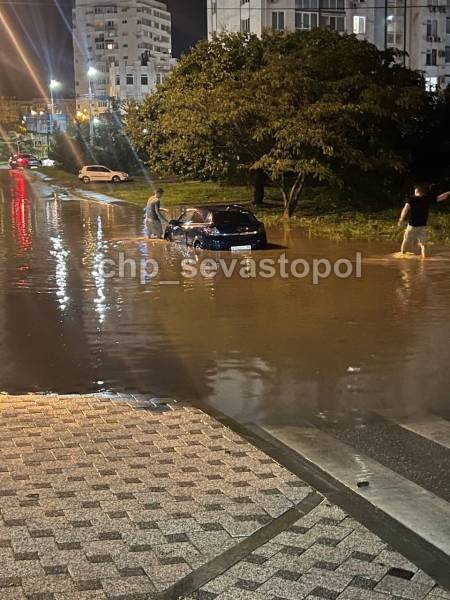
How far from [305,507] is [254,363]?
167 inches

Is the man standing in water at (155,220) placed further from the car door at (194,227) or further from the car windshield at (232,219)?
the car windshield at (232,219)

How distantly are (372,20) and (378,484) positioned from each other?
7541 centimetres

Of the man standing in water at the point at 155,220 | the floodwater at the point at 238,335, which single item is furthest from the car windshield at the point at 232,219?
the man standing in water at the point at 155,220

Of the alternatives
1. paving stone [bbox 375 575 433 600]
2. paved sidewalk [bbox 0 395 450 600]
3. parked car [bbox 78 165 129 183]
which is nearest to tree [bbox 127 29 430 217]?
paved sidewalk [bbox 0 395 450 600]

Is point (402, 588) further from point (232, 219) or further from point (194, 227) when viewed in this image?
point (194, 227)

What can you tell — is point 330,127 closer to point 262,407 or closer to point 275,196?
point 275,196

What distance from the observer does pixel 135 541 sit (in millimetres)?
4141

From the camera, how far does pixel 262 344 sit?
9.65 metres

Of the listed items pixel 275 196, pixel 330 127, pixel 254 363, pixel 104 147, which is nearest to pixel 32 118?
pixel 104 147

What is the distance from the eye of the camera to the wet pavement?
22.7ft

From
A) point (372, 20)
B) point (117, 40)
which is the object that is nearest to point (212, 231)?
point (372, 20)

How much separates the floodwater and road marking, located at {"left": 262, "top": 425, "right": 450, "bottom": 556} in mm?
696

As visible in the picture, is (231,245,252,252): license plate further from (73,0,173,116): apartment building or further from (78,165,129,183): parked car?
(73,0,173,116): apartment building

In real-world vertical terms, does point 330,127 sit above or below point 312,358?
above
